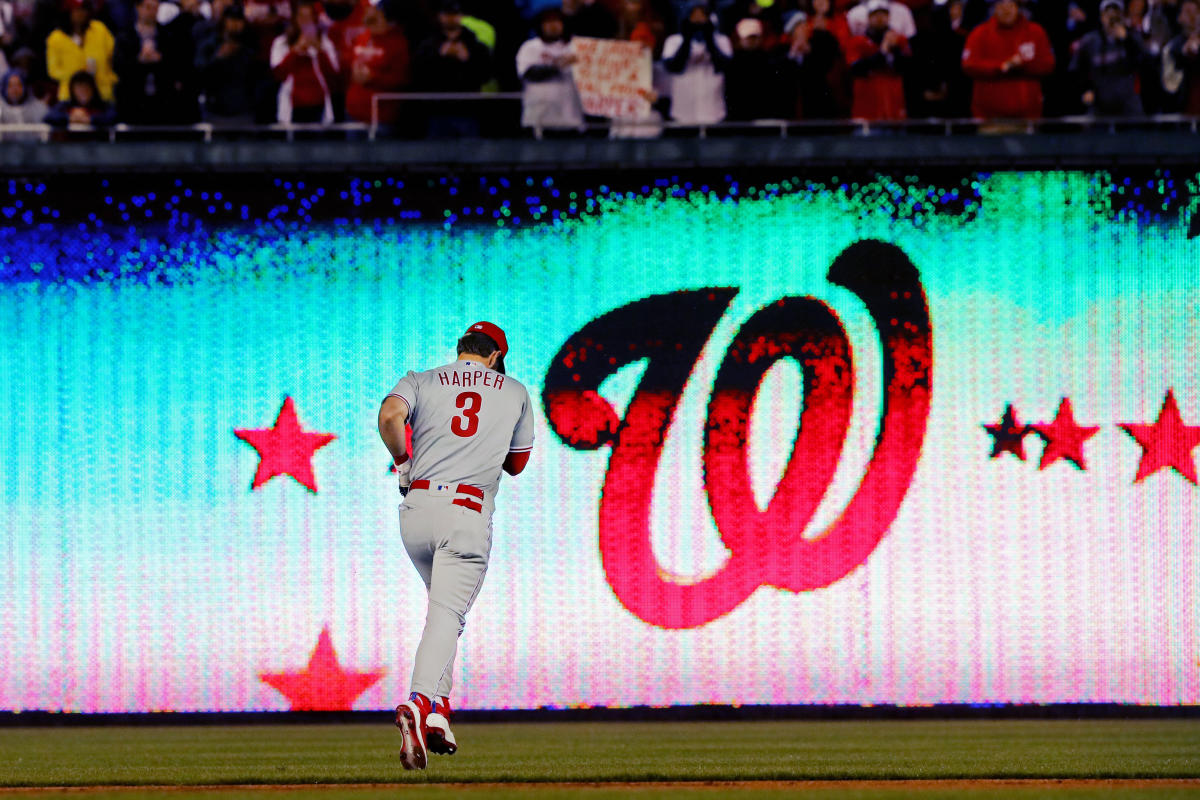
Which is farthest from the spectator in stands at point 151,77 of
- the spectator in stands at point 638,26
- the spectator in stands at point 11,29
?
the spectator in stands at point 638,26

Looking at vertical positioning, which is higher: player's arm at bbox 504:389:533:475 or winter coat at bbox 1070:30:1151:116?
winter coat at bbox 1070:30:1151:116

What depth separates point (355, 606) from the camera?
12.1m

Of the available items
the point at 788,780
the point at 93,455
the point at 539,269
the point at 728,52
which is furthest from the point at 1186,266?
the point at 93,455

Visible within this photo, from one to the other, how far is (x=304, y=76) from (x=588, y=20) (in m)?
2.13

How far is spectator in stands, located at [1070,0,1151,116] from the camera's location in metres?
12.4

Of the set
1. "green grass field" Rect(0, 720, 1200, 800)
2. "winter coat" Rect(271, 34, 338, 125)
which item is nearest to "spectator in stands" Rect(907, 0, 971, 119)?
"winter coat" Rect(271, 34, 338, 125)

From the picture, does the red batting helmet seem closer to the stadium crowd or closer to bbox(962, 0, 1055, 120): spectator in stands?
the stadium crowd

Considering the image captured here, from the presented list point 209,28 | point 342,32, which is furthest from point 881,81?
point 209,28

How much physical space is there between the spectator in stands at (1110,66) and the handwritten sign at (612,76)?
316 cm

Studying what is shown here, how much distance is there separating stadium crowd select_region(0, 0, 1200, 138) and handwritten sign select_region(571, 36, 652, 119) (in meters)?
0.11

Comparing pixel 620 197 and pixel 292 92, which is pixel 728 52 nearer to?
pixel 620 197

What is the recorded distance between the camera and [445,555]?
Result: 7781mm

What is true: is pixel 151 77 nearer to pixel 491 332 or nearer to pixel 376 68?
pixel 376 68

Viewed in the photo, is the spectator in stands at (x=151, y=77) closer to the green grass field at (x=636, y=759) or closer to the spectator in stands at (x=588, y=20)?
the spectator in stands at (x=588, y=20)
